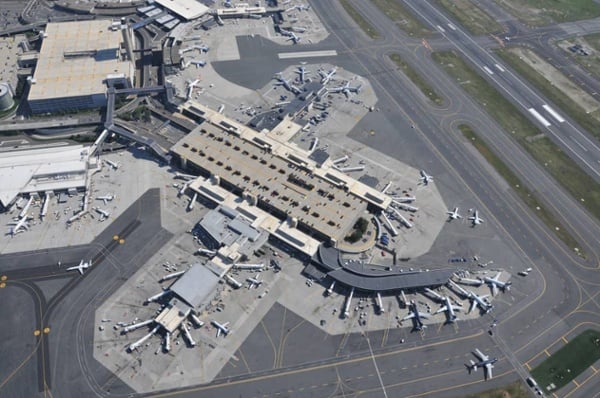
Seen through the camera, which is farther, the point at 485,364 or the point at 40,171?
the point at 40,171

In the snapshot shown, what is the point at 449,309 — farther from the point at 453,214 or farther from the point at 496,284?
the point at 453,214

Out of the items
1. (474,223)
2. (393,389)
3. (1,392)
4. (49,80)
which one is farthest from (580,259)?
(49,80)

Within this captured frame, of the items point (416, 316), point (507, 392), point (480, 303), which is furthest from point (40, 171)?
point (507, 392)

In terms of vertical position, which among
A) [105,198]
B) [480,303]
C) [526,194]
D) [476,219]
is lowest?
[105,198]

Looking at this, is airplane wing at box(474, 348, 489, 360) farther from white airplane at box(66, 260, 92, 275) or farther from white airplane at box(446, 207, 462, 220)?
white airplane at box(66, 260, 92, 275)

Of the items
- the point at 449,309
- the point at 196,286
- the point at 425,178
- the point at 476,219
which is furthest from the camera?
the point at 425,178

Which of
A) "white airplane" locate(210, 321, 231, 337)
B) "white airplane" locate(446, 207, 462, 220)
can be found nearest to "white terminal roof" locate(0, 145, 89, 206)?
"white airplane" locate(210, 321, 231, 337)

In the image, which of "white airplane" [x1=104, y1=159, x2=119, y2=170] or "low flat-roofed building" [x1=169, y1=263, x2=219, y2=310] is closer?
"low flat-roofed building" [x1=169, y1=263, x2=219, y2=310]

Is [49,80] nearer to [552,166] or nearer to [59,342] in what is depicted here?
[59,342]

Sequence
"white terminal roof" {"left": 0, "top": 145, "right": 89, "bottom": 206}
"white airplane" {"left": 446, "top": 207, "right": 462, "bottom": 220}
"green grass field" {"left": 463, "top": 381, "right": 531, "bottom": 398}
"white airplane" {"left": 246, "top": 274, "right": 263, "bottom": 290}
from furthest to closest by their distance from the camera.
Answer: "white airplane" {"left": 446, "top": 207, "right": 462, "bottom": 220}, "white terminal roof" {"left": 0, "top": 145, "right": 89, "bottom": 206}, "white airplane" {"left": 246, "top": 274, "right": 263, "bottom": 290}, "green grass field" {"left": 463, "top": 381, "right": 531, "bottom": 398}
